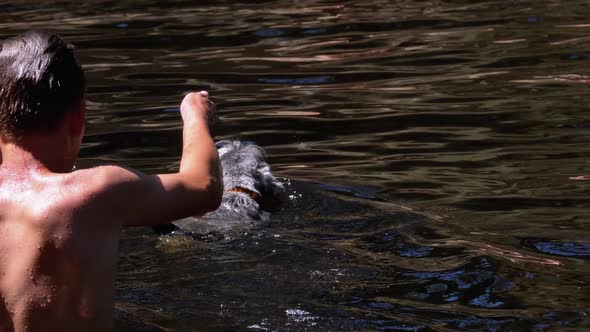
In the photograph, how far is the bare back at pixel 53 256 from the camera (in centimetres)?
332

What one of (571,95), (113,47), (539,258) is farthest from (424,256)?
(113,47)

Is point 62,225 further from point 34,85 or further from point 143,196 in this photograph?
point 34,85

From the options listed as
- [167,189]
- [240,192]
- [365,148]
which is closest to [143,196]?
[167,189]

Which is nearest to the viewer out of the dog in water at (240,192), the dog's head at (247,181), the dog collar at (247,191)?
the dog in water at (240,192)

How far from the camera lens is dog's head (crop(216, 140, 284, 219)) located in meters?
5.98

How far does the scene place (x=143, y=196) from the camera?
3430mm

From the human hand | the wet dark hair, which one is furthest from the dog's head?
the wet dark hair

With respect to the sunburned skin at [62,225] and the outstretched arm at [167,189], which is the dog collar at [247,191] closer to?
the outstretched arm at [167,189]

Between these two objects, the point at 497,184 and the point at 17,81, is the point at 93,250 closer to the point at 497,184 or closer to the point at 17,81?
the point at 17,81

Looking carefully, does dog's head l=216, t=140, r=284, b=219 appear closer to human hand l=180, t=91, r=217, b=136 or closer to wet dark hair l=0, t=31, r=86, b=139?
human hand l=180, t=91, r=217, b=136

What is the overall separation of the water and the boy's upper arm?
904 mm

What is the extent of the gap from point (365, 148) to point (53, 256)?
159 inches

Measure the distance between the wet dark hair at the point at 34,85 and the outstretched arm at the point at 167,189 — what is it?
0.77 feet

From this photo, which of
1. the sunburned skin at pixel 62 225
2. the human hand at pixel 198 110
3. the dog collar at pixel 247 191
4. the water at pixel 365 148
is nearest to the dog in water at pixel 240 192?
the dog collar at pixel 247 191
